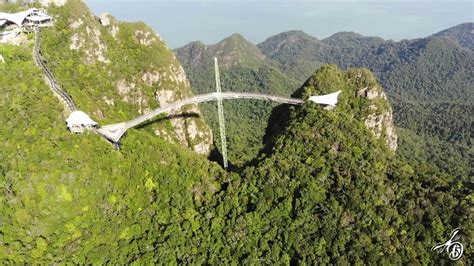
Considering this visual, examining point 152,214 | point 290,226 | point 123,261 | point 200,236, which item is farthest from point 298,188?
point 123,261

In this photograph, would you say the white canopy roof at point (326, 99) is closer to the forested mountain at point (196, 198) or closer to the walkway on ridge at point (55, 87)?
the forested mountain at point (196, 198)

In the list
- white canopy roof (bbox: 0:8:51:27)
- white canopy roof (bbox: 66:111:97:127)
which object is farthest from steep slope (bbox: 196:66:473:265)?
white canopy roof (bbox: 0:8:51:27)

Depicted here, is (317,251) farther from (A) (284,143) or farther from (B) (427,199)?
(A) (284,143)

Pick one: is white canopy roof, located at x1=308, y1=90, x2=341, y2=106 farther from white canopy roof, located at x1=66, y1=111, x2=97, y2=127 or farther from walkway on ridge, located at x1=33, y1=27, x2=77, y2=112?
walkway on ridge, located at x1=33, y1=27, x2=77, y2=112

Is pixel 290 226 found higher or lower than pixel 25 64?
lower

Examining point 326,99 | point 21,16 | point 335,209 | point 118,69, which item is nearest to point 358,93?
point 326,99

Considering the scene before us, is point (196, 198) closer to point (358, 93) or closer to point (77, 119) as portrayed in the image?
point (77, 119)
